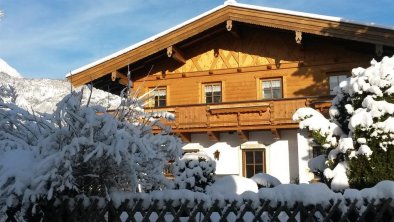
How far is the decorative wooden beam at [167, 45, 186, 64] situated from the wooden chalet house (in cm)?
4

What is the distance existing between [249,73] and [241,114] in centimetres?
215

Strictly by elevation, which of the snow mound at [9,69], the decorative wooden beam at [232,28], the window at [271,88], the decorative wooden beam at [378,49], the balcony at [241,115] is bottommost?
the balcony at [241,115]

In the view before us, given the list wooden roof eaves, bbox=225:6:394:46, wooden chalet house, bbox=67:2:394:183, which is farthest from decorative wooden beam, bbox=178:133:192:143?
wooden roof eaves, bbox=225:6:394:46

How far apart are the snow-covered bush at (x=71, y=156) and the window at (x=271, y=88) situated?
1246cm

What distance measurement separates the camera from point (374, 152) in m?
8.26

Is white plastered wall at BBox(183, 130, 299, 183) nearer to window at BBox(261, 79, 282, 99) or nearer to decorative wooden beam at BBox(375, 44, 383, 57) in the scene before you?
window at BBox(261, 79, 282, 99)

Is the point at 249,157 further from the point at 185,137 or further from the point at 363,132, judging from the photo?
the point at 363,132

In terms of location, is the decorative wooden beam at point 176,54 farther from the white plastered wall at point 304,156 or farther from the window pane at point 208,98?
the white plastered wall at point 304,156

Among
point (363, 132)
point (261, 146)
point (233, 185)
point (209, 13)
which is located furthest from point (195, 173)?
point (209, 13)

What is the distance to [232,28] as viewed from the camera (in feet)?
57.8

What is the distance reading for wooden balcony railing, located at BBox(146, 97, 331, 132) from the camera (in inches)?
623

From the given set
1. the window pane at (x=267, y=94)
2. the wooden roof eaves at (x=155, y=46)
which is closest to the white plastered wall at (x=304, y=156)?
the window pane at (x=267, y=94)

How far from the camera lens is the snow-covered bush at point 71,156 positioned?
487 cm

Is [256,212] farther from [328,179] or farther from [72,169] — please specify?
[328,179]
